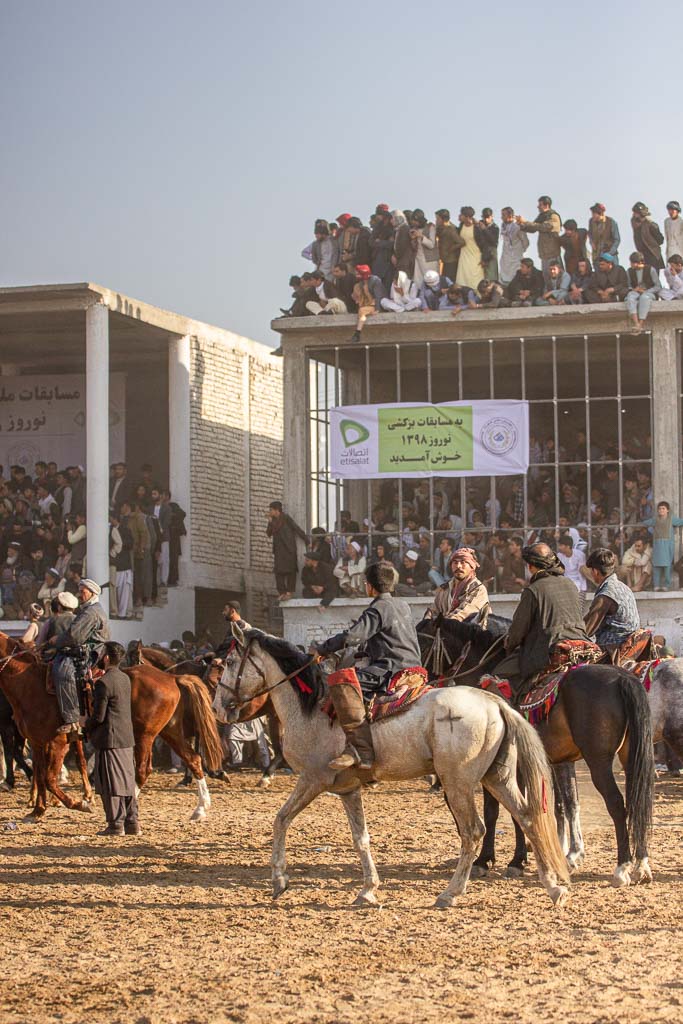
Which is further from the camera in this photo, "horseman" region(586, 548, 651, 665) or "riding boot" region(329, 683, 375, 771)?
"horseman" region(586, 548, 651, 665)

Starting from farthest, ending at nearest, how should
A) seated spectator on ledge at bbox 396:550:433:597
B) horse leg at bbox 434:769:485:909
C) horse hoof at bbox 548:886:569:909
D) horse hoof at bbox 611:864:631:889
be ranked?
seated spectator on ledge at bbox 396:550:433:597
horse hoof at bbox 611:864:631:889
horse leg at bbox 434:769:485:909
horse hoof at bbox 548:886:569:909

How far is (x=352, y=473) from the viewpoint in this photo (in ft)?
82.3

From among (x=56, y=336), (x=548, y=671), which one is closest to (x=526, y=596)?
(x=548, y=671)

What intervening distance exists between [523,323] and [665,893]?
15891mm

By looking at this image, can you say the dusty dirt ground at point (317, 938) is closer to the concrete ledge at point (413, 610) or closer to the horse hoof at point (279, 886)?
the horse hoof at point (279, 886)

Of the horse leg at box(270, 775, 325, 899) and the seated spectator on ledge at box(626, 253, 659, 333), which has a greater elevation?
the seated spectator on ledge at box(626, 253, 659, 333)

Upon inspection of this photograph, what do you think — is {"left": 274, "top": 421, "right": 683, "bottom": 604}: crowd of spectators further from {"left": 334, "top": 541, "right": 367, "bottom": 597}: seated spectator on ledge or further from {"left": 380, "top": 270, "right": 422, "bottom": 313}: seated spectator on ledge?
{"left": 380, "top": 270, "right": 422, "bottom": 313}: seated spectator on ledge

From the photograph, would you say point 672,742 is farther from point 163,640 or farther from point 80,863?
point 163,640

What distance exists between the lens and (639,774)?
10266 millimetres

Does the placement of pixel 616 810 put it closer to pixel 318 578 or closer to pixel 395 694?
pixel 395 694

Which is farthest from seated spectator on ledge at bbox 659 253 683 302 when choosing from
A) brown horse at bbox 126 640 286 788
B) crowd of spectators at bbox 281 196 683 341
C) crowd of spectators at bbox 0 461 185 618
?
brown horse at bbox 126 640 286 788

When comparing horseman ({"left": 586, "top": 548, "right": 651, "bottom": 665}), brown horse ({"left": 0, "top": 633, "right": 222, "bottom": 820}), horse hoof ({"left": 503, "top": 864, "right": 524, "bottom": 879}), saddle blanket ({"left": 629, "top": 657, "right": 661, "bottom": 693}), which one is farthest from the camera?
brown horse ({"left": 0, "top": 633, "right": 222, "bottom": 820})

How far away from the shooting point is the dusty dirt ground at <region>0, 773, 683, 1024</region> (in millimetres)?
7223

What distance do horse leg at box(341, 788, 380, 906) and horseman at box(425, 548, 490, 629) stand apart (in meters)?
2.61
